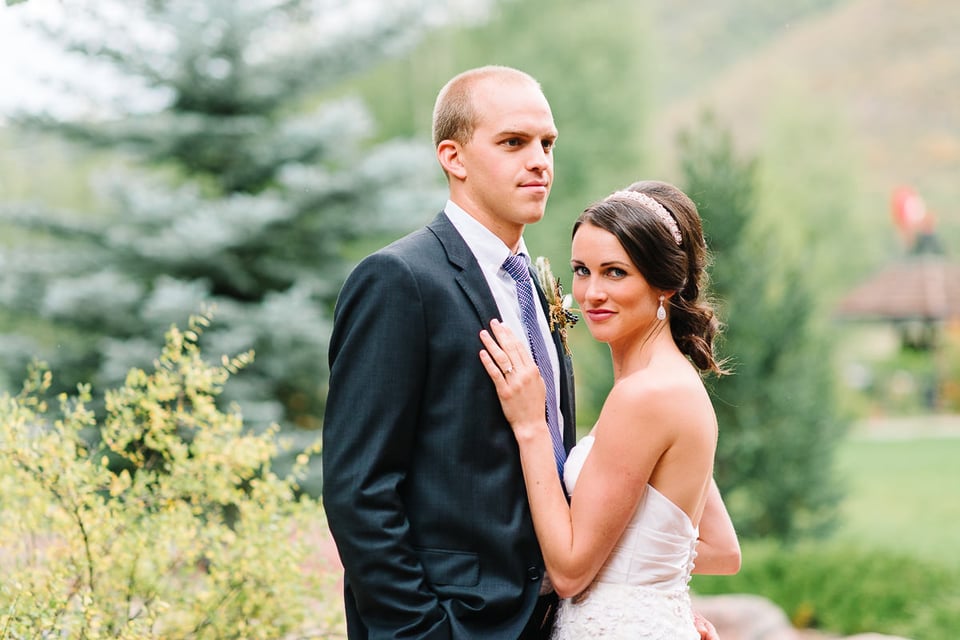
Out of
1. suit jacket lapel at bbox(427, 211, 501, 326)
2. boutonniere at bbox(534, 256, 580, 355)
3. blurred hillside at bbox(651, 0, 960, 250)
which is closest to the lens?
suit jacket lapel at bbox(427, 211, 501, 326)

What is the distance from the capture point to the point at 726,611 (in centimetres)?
691

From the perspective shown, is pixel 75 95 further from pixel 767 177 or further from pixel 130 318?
pixel 767 177

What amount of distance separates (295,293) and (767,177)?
24.4m

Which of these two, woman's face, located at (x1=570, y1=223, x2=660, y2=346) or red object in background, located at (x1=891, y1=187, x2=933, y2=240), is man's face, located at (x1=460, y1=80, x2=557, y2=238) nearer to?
woman's face, located at (x1=570, y1=223, x2=660, y2=346)

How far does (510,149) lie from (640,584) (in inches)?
48.1

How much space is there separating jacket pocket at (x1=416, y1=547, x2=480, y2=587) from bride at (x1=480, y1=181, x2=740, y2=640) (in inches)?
7.6

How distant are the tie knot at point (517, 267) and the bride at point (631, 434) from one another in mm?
153

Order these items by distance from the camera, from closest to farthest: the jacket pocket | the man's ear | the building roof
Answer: the jacket pocket
the man's ear
the building roof

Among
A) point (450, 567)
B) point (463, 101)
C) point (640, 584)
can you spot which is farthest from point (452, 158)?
point (640, 584)

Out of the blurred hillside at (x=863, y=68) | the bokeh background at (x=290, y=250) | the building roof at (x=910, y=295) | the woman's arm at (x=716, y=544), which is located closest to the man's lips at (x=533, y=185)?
the woman's arm at (x=716, y=544)

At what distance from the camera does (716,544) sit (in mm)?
3076

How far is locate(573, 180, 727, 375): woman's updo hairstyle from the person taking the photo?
267 centimetres

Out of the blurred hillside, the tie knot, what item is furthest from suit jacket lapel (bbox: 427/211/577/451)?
the blurred hillside

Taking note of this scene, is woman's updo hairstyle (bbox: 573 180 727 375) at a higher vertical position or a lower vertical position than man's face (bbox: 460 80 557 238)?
lower
